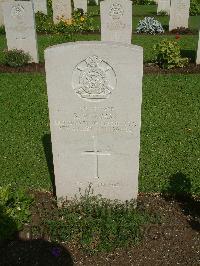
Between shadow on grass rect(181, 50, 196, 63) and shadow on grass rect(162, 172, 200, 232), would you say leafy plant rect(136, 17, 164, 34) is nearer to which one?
shadow on grass rect(181, 50, 196, 63)

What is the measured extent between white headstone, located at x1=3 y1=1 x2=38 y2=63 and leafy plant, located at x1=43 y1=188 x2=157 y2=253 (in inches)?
327

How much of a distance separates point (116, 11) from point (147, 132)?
565cm

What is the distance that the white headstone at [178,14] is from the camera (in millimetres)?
16594

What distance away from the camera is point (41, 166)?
6.39 m

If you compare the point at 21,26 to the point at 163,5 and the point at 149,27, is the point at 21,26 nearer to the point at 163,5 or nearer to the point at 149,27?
the point at 149,27

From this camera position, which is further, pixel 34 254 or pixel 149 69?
pixel 149 69

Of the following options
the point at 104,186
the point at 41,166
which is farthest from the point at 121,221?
the point at 41,166

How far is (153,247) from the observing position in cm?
451

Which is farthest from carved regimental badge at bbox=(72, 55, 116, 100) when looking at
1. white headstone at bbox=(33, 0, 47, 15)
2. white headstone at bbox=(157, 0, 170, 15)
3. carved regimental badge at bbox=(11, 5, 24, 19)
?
white headstone at bbox=(157, 0, 170, 15)

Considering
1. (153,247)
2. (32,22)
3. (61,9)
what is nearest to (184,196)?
(153,247)

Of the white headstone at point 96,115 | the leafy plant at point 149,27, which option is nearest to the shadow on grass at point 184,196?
the white headstone at point 96,115

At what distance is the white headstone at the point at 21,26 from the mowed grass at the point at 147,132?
187 centimetres

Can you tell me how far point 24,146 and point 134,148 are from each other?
3047 mm

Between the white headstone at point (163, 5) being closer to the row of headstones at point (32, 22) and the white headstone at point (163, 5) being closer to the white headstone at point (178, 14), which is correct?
the white headstone at point (178, 14)
